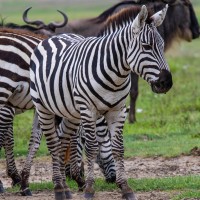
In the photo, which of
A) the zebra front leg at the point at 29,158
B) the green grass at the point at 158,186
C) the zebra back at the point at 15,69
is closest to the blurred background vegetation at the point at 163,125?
the green grass at the point at 158,186

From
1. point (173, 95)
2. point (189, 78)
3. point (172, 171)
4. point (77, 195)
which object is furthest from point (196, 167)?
point (189, 78)

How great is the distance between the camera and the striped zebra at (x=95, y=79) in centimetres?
820

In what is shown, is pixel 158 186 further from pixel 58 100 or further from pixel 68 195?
pixel 58 100

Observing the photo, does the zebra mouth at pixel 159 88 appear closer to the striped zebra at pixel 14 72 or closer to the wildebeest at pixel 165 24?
the striped zebra at pixel 14 72

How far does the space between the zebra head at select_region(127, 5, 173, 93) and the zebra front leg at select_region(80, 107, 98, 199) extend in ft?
2.08

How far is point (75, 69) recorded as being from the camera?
8.69 metres

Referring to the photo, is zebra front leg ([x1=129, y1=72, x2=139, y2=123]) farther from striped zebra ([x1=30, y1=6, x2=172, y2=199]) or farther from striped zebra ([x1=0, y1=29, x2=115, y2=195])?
striped zebra ([x1=30, y1=6, x2=172, y2=199])

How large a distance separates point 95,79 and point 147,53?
60 centimetres

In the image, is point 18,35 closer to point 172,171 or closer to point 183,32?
point 172,171

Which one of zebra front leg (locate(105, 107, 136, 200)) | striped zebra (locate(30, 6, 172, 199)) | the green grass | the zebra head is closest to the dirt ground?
the green grass

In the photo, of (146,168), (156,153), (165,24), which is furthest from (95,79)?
(165,24)

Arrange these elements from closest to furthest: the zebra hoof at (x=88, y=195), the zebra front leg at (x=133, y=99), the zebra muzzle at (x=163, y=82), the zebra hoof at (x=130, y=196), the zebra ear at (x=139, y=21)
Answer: the zebra muzzle at (x=163, y=82) → the zebra ear at (x=139, y=21) → the zebra hoof at (x=130, y=196) → the zebra hoof at (x=88, y=195) → the zebra front leg at (x=133, y=99)

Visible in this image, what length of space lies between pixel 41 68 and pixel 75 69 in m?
0.63

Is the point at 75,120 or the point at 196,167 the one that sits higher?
the point at 75,120
